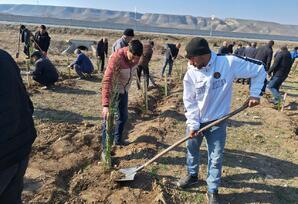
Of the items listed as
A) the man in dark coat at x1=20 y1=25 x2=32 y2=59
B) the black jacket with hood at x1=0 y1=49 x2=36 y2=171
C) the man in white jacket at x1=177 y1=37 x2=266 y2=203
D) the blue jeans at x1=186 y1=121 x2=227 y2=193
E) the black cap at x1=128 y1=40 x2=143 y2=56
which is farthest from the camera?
the man in dark coat at x1=20 y1=25 x2=32 y2=59

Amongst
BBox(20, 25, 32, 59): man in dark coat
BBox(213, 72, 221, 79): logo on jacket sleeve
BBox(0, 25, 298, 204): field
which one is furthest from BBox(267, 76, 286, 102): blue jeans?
BBox(20, 25, 32, 59): man in dark coat

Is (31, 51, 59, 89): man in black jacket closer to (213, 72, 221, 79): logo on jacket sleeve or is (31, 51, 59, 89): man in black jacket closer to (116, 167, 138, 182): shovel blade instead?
(116, 167, 138, 182): shovel blade

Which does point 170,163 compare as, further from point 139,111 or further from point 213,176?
point 139,111

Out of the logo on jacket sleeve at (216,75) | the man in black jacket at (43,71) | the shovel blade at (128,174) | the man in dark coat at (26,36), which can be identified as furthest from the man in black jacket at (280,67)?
the man in dark coat at (26,36)

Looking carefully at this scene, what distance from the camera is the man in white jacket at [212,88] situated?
4.40m

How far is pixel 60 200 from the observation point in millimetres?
4840

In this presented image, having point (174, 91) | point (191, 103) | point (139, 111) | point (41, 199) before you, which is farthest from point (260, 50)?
point (41, 199)

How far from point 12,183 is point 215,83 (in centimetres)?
255

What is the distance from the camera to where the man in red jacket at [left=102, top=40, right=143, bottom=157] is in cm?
539

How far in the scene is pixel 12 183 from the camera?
270 centimetres

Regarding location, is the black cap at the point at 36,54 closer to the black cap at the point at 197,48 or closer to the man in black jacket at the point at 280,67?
the man in black jacket at the point at 280,67

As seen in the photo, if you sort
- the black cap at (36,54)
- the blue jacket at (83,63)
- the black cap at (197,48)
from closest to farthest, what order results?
the black cap at (197,48), the black cap at (36,54), the blue jacket at (83,63)

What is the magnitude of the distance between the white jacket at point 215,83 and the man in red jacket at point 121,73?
1.11 metres

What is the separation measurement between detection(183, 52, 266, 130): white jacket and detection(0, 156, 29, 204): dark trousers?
2326 millimetres
